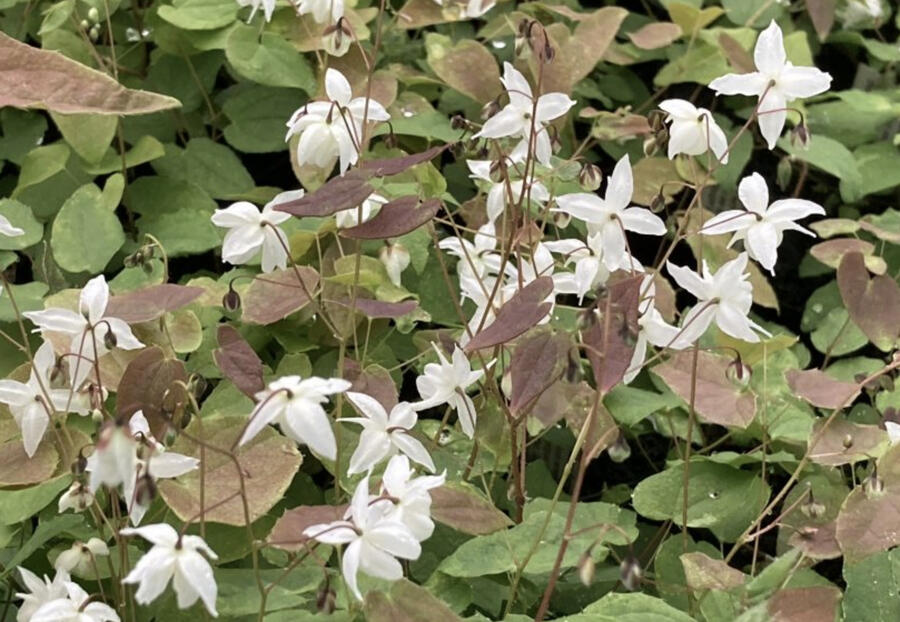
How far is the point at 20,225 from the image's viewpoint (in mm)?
1426

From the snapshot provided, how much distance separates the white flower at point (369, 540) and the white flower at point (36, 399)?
34cm

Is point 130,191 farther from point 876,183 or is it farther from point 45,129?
point 876,183

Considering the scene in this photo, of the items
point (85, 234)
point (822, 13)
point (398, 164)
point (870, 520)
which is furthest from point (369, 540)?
point (822, 13)

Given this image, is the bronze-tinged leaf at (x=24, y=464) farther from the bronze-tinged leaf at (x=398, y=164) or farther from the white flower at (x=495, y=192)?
Result: the white flower at (x=495, y=192)

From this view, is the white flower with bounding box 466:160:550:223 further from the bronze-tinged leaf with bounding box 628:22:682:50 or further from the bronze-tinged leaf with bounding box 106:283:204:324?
the bronze-tinged leaf with bounding box 628:22:682:50

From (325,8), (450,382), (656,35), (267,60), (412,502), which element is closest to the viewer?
(412,502)

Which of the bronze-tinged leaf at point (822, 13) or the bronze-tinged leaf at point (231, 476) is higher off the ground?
the bronze-tinged leaf at point (822, 13)

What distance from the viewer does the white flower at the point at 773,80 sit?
1116mm

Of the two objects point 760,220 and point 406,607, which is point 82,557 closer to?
point 406,607

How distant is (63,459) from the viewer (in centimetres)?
112

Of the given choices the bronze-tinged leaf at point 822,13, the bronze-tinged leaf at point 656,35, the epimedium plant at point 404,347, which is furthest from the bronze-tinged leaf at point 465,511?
the bronze-tinged leaf at point 822,13

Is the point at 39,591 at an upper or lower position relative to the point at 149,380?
lower

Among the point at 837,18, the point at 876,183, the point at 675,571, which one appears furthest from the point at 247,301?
the point at 837,18

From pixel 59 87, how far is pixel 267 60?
679mm
